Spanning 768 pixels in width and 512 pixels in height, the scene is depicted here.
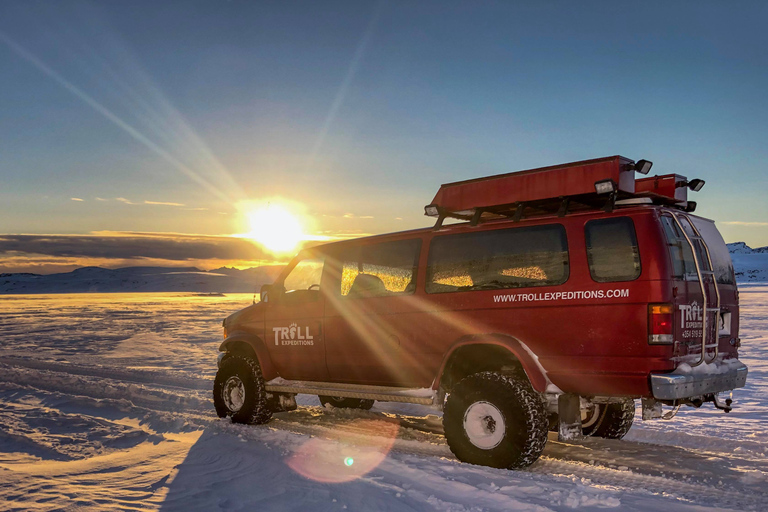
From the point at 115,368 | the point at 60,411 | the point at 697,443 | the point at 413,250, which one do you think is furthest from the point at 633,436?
the point at 115,368

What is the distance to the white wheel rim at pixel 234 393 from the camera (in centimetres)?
795

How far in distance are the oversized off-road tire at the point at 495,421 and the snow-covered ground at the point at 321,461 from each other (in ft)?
0.48

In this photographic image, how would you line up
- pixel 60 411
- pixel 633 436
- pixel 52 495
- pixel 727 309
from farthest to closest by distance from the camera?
pixel 60 411 < pixel 633 436 < pixel 727 309 < pixel 52 495

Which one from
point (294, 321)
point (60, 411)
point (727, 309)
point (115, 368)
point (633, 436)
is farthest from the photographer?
point (115, 368)

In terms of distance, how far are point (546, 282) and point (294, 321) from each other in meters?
3.47

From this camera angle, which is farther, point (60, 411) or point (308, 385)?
point (60, 411)

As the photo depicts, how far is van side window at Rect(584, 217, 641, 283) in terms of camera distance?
16.3ft

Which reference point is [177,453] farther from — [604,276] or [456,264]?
[604,276]

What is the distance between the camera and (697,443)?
21.8ft

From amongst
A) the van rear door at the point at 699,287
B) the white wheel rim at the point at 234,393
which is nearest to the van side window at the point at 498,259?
the van rear door at the point at 699,287

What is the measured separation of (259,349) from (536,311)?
4.04 metres

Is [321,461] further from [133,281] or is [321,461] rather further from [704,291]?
[133,281]

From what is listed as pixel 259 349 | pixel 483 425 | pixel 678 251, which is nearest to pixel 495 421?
pixel 483 425

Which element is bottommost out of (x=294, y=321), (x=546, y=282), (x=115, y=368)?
(x=115, y=368)
